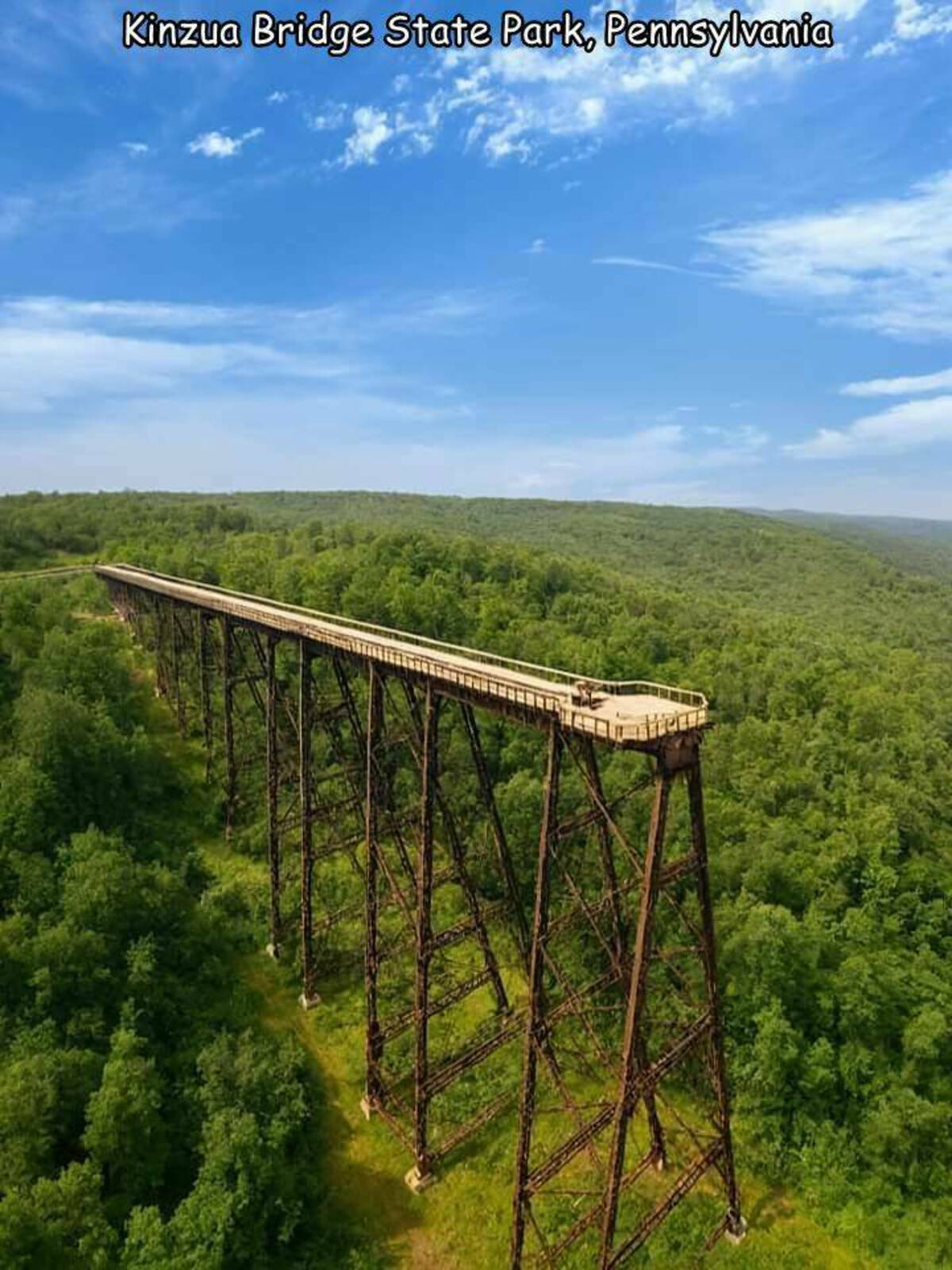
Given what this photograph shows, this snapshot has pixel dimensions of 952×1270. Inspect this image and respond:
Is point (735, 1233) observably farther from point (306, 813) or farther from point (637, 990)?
point (306, 813)

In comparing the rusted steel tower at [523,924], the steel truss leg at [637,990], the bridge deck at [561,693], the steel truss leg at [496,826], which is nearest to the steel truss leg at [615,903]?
the rusted steel tower at [523,924]

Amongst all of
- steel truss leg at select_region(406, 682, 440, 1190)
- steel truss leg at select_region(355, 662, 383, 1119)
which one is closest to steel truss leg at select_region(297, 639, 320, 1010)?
steel truss leg at select_region(355, 662, 383, 1119)

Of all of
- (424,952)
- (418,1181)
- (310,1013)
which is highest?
(424,952)

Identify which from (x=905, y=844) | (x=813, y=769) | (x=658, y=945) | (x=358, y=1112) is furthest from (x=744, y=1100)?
(x=813, y=769)

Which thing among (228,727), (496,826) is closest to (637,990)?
(496,826)

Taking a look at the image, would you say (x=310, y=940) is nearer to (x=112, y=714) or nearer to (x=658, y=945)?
(x=658, y=945)

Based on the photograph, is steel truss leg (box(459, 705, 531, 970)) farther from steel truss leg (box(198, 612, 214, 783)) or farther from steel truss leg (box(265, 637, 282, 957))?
steel truss leg (box(198, 612, 214, 783))
